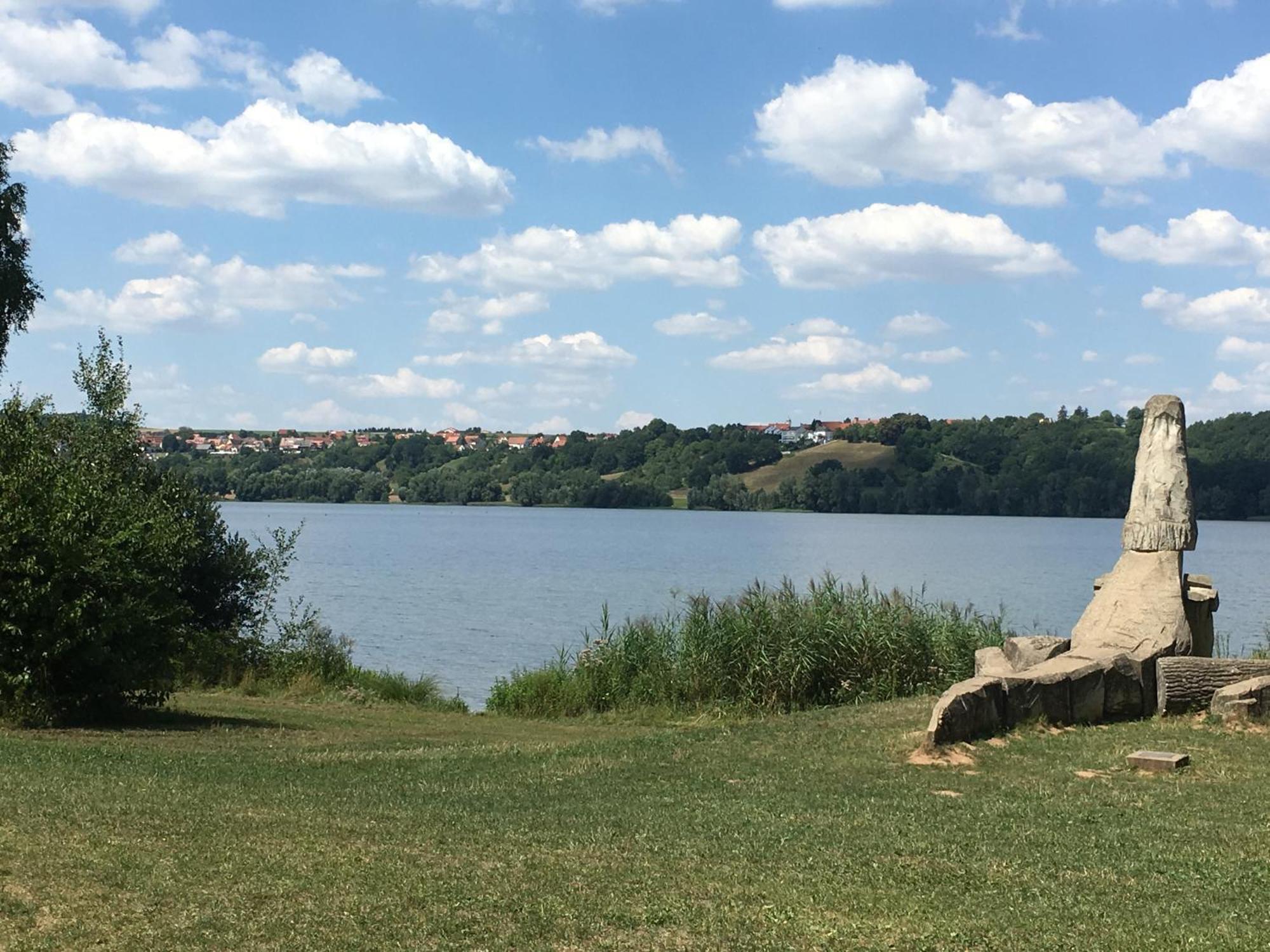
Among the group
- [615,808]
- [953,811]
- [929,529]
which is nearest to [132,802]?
[615,808]

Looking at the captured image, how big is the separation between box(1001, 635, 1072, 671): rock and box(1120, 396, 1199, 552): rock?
1613mm

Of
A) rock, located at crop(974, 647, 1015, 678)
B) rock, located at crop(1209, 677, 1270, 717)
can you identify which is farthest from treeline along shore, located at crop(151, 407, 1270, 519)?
rock, located at crop(1209, 677, 1270, 717)

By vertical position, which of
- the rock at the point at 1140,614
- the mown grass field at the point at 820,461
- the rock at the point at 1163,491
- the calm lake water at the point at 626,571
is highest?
the mown grass field at the point at 820,461

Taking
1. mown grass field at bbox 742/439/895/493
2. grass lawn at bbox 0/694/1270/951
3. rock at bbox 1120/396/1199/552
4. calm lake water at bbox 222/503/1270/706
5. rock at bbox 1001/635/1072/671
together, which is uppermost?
mown grass field at bbox 742/439/895/493

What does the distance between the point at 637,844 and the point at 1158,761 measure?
604cm

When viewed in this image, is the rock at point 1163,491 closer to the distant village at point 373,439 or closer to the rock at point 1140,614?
the rock at point 1140,614

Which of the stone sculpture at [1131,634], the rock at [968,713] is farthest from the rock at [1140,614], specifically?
the rock at [968,713]

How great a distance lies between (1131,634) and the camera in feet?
54.4

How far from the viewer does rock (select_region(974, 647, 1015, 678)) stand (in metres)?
17.1

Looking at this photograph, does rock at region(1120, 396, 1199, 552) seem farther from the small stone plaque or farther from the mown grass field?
the mown grass field

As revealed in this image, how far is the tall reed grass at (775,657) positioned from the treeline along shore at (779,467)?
82.2m

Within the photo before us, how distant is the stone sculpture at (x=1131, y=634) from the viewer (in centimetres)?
1495

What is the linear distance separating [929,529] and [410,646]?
283 ft

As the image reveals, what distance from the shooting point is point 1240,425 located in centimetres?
11125
